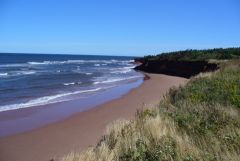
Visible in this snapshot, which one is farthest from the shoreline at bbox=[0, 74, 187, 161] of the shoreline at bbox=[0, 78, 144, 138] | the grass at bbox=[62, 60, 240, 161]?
the grass at bbox=[62, 60, 240, 161]

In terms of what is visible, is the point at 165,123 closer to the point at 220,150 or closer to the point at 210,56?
the point at 220,150

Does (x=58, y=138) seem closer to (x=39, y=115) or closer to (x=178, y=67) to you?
(x=39, y=115)

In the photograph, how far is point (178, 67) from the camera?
4672cm

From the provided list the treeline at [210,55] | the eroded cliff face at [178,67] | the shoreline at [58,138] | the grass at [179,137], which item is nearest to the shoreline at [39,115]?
the shoreline at [58,138]

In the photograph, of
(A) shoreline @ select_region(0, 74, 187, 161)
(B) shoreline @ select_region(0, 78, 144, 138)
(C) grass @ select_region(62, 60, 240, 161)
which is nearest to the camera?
(C) grass @ select_region(62, 60, 240, 161)

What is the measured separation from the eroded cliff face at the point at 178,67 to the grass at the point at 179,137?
26.3 meters

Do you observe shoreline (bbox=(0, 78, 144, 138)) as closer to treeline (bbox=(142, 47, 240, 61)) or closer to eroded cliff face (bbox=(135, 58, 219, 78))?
eroded cliff face (bbox=(135, 58, 219, 78))

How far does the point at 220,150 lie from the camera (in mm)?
6004

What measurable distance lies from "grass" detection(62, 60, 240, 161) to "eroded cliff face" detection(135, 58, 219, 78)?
26.3 meters

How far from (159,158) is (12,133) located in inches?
323

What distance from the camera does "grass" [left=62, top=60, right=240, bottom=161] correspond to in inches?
230

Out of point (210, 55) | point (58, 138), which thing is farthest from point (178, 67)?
point (58, 138)

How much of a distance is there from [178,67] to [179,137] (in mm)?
40650

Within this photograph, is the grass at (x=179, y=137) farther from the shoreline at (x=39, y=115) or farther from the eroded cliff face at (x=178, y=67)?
the eroded cliff face at (x=178, y=67)
